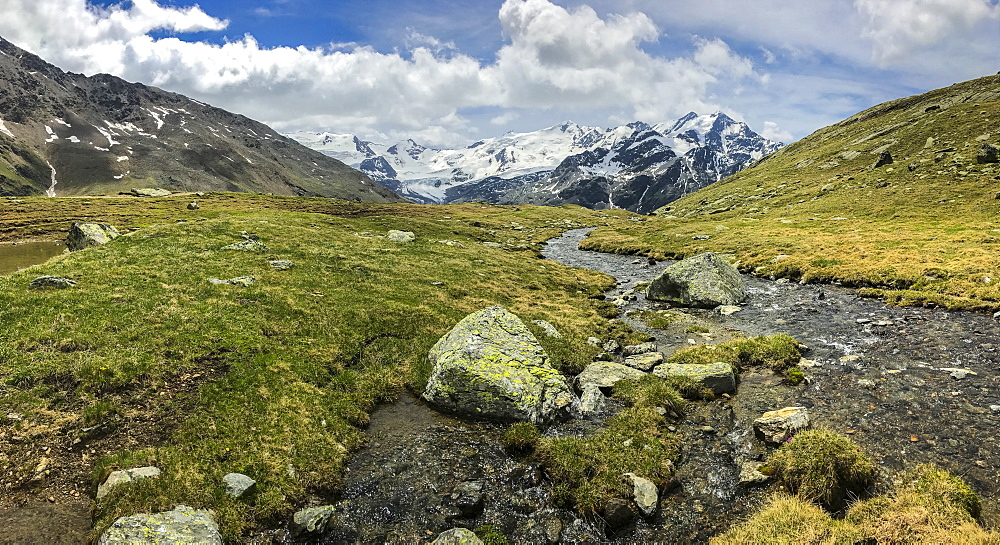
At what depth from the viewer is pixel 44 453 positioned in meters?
12.7

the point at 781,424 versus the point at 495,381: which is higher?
the point at 781,424

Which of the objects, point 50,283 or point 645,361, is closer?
point 645,361

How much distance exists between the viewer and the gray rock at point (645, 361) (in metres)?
22.1

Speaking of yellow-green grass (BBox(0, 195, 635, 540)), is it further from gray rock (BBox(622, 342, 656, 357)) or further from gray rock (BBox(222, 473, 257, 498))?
gray rock (BBox(622, 342, 656, 357))

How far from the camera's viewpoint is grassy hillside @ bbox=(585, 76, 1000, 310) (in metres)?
33.5

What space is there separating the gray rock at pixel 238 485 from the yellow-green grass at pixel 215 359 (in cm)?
24

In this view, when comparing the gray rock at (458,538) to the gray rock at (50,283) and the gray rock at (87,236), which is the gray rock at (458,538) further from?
the gray rock at (87,236)

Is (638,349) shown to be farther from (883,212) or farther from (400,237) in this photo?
(883,212)

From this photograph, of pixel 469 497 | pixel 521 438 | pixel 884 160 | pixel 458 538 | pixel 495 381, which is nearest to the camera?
pixel 458 538

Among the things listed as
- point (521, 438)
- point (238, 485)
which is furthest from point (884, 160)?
point (238, 485)

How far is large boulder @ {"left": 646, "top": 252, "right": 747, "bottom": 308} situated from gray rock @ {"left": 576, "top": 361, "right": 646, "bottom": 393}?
15376mm

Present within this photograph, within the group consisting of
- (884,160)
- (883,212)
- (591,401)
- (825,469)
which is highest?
(884,160)

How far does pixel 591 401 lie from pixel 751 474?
21.9 feet

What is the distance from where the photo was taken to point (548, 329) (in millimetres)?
27344
